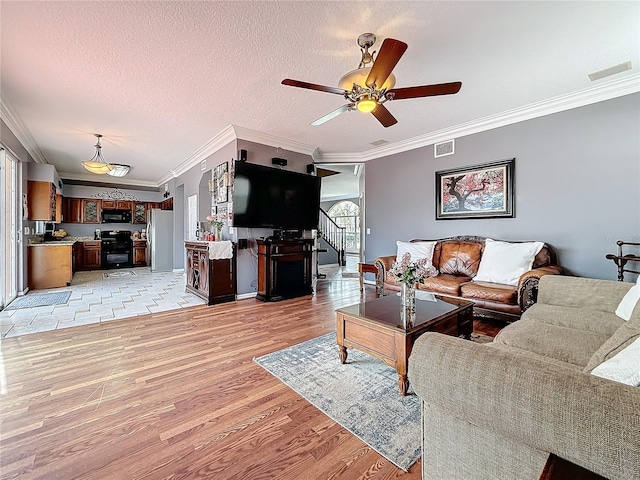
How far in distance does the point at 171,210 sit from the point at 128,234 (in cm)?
215

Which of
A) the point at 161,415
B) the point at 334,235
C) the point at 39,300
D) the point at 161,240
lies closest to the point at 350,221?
the point at 334,235

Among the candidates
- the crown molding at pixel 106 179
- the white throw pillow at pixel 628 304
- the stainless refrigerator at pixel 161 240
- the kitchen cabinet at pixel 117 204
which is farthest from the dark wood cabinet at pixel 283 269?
the kitchen cabinet at pixel 117 204

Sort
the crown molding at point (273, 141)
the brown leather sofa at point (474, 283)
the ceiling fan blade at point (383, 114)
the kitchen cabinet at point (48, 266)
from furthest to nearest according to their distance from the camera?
Result: the kitchen cabinet at point (48, 266)
the crown molding at point (273, 141)
the brown leather sofa at point (474, 283)
the ceiling fan blade at point (383, 114)

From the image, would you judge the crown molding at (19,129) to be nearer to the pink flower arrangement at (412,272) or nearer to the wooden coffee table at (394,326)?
the wooden coffee table at (394,326)

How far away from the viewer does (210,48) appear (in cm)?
250

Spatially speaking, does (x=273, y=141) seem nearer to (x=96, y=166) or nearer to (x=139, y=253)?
(x=96, y=166)

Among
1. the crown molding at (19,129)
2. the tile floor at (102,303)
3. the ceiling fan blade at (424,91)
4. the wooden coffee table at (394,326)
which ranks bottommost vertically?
the tile floor at (102,303)

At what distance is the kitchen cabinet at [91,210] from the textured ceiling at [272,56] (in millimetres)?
4933

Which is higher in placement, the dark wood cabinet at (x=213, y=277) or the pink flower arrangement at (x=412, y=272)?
the pink flower arrangement at (x=412, y=272)

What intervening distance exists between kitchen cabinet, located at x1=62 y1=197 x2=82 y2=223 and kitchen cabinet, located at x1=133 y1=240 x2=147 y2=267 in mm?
1623

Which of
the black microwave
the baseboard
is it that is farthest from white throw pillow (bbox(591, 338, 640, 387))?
the black microwave

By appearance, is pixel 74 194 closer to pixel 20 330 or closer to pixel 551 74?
pixel 20 330

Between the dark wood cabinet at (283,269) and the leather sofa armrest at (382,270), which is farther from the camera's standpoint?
the dark wood cabinet at (283,269)

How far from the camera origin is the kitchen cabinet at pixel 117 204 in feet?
28.4
